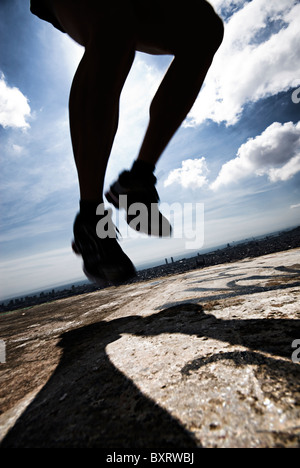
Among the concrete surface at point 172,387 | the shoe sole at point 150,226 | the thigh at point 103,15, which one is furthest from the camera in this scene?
the shoe sole at point 150,226

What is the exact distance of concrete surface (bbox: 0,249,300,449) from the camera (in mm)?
318

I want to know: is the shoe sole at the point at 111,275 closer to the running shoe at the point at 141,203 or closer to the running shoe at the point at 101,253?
the running shoe at the point at 101,253

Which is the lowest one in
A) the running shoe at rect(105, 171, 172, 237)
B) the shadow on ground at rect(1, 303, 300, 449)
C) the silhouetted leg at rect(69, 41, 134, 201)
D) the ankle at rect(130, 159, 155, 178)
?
the shadow on ground at rect(1, 303, 300, 449)

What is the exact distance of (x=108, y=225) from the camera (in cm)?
103

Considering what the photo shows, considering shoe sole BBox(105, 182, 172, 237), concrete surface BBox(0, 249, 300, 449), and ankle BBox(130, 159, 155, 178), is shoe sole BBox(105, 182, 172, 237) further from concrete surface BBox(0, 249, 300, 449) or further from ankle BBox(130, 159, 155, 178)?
concrete surface BBox(0, 249, 300, 449)

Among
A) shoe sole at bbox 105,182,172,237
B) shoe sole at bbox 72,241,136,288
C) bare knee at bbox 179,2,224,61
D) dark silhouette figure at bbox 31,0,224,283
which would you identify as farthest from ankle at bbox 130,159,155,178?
bare knee at bbox 179,2,224,61

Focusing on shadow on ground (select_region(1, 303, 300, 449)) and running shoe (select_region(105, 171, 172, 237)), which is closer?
shadow on ground (select_region(1, 303, 300, 449))

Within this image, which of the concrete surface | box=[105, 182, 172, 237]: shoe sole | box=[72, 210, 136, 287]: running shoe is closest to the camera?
the concrete surface

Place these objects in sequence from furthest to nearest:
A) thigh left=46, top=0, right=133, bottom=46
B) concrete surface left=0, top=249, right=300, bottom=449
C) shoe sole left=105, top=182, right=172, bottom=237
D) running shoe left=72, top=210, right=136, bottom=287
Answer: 1. shoe sole left=105, top=182, right=172, bottom=237
2. running shoe left=72, top=210, right=136, bottom=287
3. thigh left=46, top=0, right=133, bottom=46
4. concrete surface left=0, top=249, right=300, bottom=449

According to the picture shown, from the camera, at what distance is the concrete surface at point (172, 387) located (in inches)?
12.5

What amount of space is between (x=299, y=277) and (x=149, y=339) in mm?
782

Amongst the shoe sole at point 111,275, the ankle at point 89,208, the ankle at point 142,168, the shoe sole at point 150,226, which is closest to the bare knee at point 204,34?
the ankle at point 142,168

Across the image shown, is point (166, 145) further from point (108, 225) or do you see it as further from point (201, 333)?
point (201, 333)
